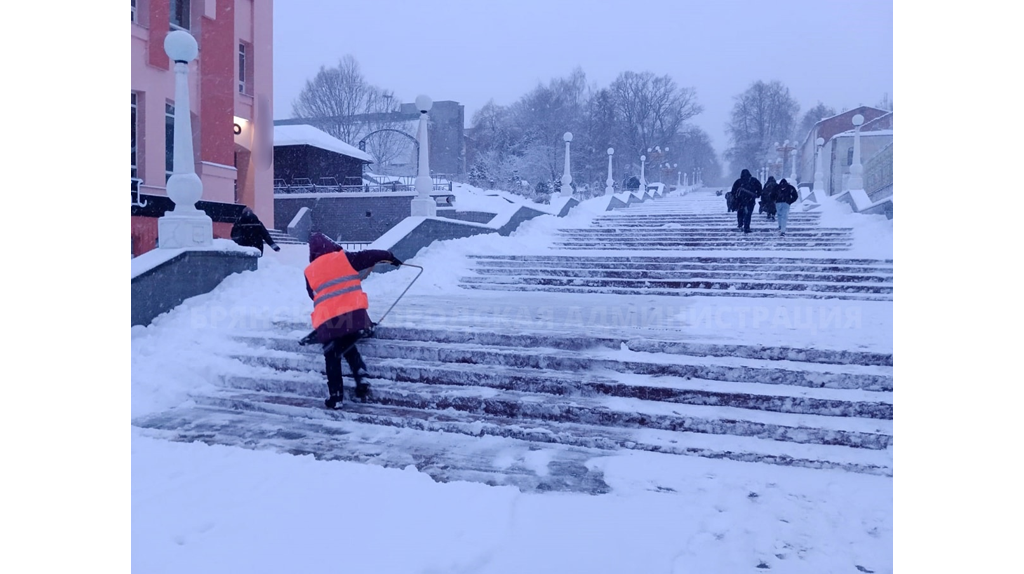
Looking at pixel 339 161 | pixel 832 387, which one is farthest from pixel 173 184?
pixel 339 161

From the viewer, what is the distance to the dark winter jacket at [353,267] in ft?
19.3

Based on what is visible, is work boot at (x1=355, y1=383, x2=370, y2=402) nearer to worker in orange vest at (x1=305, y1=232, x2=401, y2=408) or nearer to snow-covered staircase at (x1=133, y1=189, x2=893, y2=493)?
snow-covered staircase at (x1=133, y1=189, x2=893, y2=493)

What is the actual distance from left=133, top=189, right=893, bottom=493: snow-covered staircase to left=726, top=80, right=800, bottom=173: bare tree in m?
55.9

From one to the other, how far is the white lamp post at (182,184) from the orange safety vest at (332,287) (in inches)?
142

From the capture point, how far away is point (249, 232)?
33.8ft

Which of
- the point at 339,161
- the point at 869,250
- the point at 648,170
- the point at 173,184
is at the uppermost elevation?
the point at 648,170

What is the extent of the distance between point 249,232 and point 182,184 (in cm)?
146

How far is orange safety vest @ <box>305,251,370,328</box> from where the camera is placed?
19.4ft

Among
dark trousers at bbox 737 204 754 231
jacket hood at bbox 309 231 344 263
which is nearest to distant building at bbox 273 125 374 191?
dark trousers at bbox 737 204 754 231

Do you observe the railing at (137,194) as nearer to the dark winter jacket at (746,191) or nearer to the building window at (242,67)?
the building window at (242,67)

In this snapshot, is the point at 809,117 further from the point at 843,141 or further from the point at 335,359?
the point at 335,359

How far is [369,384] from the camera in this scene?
6305 millimetres

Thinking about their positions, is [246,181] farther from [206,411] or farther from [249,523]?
[249,523]
